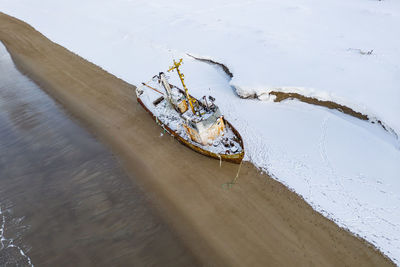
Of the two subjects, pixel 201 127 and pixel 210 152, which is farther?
pixel 210 152

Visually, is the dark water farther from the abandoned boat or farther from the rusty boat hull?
the abandoned boat

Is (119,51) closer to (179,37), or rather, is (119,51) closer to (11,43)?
(179,37)

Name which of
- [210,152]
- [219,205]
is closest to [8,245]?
[219,205]

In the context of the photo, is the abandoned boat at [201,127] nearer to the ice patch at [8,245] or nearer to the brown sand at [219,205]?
the brown sand at [219,205]

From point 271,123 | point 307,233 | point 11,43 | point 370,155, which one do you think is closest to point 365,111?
point 370,155

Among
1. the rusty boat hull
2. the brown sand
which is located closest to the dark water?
the brown sand

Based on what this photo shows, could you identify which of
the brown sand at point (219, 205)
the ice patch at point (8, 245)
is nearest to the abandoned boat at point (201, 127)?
the brown sand at point (219, 205)

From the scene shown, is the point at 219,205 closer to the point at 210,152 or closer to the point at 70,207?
the point at 210,152
